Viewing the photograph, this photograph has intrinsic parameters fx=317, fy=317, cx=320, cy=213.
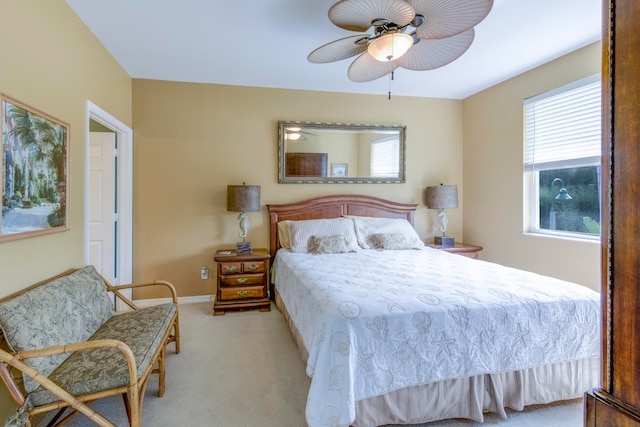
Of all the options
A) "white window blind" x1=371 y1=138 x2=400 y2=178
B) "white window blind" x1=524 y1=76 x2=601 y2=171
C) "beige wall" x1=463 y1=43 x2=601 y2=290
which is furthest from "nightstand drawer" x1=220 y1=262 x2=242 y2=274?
Answer: "white window blind" x1=524 y1=76 x2=601 y2=171

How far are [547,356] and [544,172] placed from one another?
2354 millimetres

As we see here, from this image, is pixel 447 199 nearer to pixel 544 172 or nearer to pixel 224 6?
pixel 544 172

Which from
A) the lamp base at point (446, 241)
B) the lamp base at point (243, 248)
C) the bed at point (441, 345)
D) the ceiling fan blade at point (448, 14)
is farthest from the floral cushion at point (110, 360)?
the lamp base at point (446, 241)

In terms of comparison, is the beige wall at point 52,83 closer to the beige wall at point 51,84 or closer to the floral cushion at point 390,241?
the beige wall at point 51,84

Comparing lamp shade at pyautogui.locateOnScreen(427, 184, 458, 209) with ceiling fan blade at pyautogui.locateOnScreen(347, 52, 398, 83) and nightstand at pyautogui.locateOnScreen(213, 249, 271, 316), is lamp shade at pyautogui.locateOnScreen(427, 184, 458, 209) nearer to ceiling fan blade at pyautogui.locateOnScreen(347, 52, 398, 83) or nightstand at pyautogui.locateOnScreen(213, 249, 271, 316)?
ceiling fan blade at pyautogui.locateOnScreen(347, 52, 398, 83)

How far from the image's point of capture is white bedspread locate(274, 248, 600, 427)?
1.60 metres

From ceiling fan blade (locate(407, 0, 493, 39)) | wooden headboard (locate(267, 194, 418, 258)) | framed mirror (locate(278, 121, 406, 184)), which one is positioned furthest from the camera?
framed mirror (locate(278, 121, 406, 184))

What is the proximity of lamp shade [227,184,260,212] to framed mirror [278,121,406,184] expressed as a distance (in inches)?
21.0

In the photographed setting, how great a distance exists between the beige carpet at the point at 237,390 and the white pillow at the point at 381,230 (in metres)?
1.37


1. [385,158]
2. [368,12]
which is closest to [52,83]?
[368,12]

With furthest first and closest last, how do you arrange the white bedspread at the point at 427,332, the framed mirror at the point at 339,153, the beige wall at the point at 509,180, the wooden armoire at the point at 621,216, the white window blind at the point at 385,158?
the white window blind at the point at 385,158 → the framed mirror at the point at 339,153 → the beige wall at the point at 509,180 → the white bedspread at the point at 427,332 → the wooden armoire at the point at 621,216

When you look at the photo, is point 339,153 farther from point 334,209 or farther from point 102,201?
point 102,201

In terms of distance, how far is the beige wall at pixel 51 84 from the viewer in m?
1.71

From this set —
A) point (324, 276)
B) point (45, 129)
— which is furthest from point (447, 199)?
point (45, 129)
